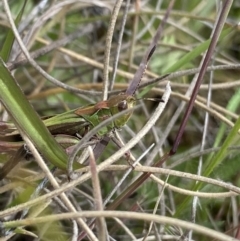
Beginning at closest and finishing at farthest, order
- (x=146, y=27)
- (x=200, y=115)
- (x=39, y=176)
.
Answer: (x=39, y=176), (x=200, y=115), (x=146, y=27)

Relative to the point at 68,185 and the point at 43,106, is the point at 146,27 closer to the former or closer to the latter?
the point at 43,106

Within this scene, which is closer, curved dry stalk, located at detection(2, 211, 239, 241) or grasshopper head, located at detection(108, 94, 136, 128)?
curved dry stalk, located at detection(2, 211, 239, 241)

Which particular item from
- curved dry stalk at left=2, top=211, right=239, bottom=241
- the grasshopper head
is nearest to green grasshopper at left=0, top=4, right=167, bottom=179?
the grasshopper head

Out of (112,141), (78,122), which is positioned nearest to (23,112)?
(78,122)

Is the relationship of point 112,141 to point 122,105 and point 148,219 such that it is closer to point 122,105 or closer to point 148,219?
point 122,105

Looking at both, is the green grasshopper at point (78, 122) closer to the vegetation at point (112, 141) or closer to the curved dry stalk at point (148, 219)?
the vegetation at point (112, 141)

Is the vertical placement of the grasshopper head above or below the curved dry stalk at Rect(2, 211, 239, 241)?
above

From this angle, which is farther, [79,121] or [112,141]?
[112,141]

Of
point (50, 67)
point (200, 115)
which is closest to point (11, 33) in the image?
point (50, 67)

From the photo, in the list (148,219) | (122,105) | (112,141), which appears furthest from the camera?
(112,141)

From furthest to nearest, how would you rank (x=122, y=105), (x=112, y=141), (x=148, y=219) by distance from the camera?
(x=112, y=141), (x=122, y=105), (x=148, y=219)

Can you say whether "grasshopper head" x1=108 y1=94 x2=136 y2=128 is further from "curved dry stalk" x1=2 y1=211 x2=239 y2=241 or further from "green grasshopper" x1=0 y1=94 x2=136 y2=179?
"curved dry stalk" x1=2 y1=211 x2=239 y2=241
